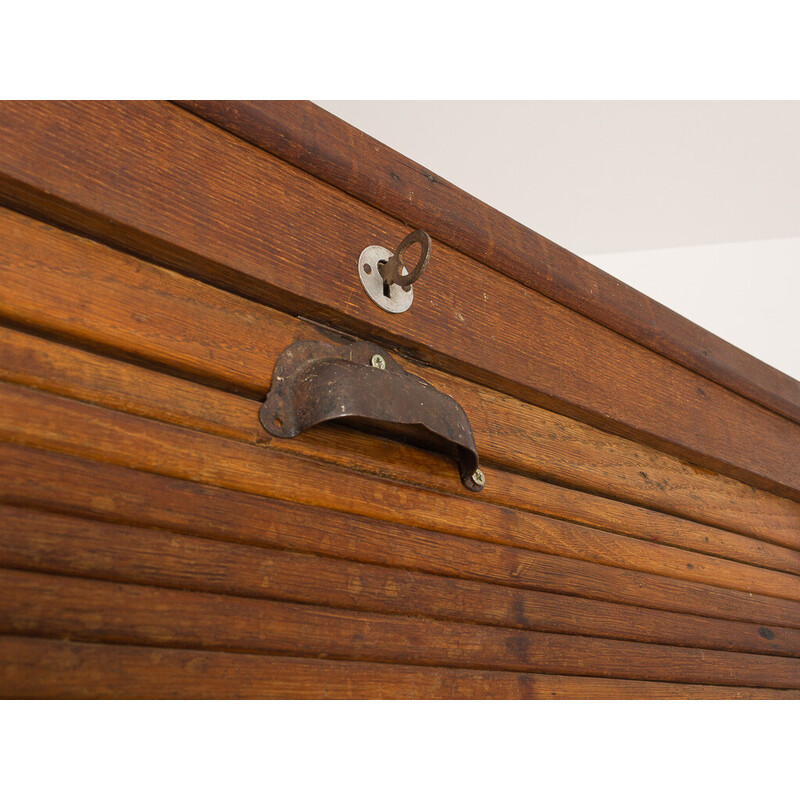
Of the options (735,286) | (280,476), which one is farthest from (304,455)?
(735,286)

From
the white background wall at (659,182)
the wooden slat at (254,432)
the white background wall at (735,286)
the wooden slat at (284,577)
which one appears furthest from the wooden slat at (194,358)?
the white background wall at (735,286)

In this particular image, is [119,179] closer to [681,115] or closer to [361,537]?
[361,537]

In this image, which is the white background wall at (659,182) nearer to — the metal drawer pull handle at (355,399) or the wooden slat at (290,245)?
the wooden slat at (290,245)

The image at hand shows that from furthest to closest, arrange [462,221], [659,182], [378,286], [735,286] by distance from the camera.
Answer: [735,286], [659,182], [462,221], [378,286]

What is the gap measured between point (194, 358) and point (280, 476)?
0.14 m

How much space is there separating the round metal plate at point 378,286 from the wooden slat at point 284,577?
0.97 feet

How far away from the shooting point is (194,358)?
80cm

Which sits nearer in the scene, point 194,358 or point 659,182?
point 194,358

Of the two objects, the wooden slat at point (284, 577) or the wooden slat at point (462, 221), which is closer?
the wooden slat at point (284, 577)

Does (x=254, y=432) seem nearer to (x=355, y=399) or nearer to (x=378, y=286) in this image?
(x=355, y=399)

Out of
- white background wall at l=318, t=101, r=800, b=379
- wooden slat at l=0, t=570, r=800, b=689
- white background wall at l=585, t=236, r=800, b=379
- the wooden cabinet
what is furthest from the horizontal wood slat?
white background wall at l=585, t=236, r=800, b=379

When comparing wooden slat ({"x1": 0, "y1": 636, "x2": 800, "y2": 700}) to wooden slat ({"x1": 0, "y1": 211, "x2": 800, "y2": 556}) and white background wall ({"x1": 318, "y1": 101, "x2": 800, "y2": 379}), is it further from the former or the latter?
white background wall ({"x1": 318, "y1": 101, "x2": 800, "y2": 379})

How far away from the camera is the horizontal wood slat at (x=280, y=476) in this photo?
69 centimetres

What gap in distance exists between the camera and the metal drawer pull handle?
0.83 m
